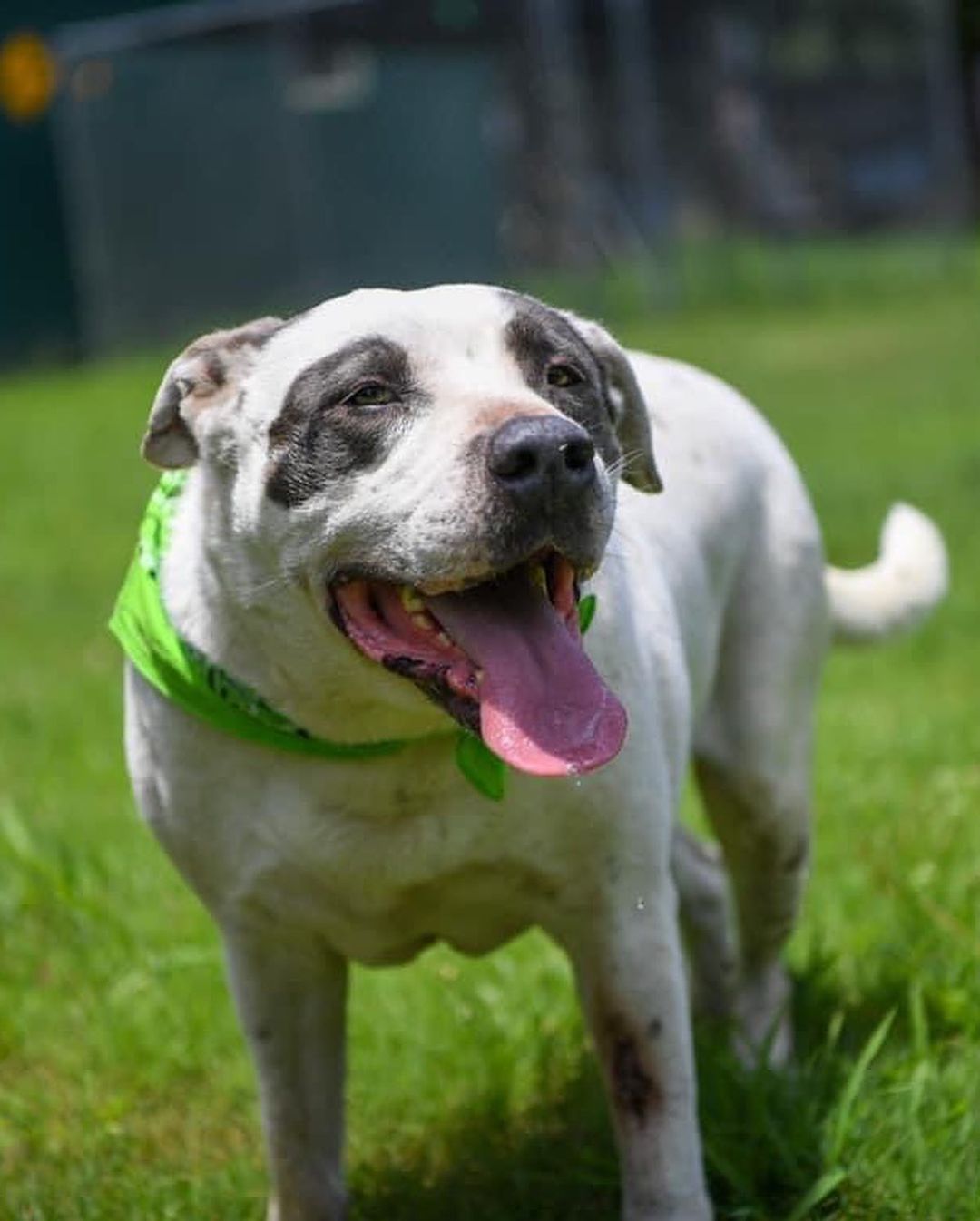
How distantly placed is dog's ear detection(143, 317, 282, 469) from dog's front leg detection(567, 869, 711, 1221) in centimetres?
95

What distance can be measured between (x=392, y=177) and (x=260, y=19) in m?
1.56

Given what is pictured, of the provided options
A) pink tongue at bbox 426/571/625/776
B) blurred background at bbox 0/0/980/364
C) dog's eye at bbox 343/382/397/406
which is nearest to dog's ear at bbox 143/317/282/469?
dog's eye at bbox 343/382/397/406

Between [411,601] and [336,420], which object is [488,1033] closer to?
[411,601]

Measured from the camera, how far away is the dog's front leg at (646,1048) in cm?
343

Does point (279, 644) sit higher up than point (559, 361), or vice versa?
point (559, 361)

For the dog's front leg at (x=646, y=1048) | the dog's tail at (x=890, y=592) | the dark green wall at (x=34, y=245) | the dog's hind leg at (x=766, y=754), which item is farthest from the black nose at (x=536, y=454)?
the dark green wall at (x=34, y=245)

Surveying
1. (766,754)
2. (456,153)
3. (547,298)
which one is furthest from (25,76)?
(766,754)

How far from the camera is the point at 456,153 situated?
1822cm

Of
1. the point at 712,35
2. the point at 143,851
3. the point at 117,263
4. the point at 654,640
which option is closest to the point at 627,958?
the point at 654,640

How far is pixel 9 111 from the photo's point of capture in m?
17.6

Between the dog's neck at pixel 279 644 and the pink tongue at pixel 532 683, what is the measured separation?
0.19m

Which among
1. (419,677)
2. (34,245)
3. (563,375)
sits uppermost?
(563,375)

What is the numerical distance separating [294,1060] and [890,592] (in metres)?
1.75

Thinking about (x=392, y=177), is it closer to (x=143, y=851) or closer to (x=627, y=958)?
(x=143, y=851)
